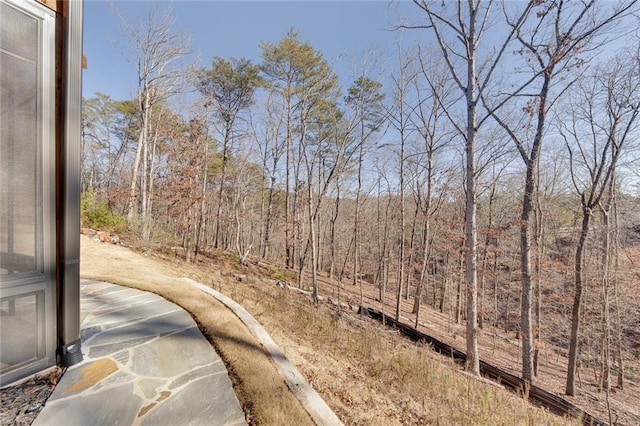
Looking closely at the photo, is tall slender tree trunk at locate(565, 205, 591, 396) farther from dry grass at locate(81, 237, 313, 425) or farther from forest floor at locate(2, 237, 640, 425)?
dry grass at locate(81, 237, 313, 425)

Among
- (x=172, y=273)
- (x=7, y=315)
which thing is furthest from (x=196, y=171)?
(x=7, y=315)

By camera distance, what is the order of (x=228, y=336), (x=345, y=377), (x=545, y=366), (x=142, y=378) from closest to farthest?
1. (x=142, y=378)
2. (x=345, y=377)
3. (x=228, y=336)
4. (x=545, y=366)

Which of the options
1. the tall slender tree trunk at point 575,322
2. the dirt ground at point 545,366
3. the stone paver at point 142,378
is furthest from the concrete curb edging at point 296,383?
the tall slender tree trunk at point 575,322

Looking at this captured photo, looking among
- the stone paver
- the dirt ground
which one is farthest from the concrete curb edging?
the dirt ground

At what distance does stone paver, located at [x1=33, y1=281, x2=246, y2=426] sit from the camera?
1704 mm

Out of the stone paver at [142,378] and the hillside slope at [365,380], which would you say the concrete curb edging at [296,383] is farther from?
the stone paver at [142,378]

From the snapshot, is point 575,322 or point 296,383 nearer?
point 296,383

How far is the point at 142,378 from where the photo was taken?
2082 mm

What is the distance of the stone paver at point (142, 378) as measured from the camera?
170cm

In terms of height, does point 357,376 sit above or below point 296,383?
below

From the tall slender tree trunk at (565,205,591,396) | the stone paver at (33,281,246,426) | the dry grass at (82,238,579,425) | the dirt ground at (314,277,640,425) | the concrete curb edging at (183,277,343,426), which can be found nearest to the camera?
the stone paver at (33,281,246,426)

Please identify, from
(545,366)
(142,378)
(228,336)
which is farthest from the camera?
(545,366)

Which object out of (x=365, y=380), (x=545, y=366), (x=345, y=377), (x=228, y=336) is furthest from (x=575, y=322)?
(x=228, y=336)

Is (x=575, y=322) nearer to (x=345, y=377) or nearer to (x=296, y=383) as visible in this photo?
(x=345, y=377)
